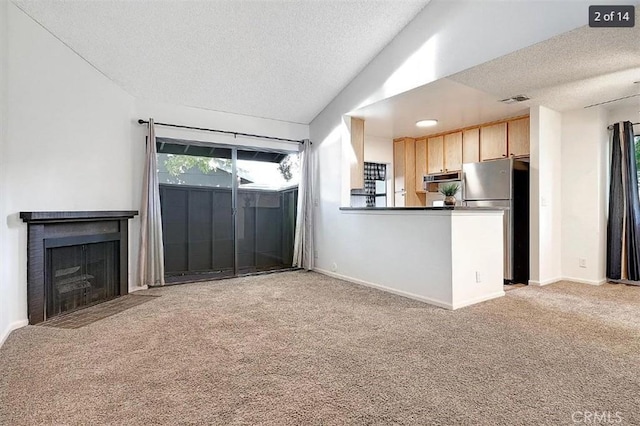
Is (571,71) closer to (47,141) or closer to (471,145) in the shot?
(471,145)

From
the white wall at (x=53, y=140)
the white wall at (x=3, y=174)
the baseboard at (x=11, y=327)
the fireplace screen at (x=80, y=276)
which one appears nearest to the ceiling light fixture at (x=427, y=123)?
the white wall at (x=53, y=140)

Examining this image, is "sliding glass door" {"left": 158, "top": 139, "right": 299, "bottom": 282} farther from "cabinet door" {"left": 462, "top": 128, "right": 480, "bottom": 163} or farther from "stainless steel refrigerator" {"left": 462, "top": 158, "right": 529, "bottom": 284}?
"stainless steel refrigerator" {"left": 462, "top": 158, "right": 529, "bottom": 284}

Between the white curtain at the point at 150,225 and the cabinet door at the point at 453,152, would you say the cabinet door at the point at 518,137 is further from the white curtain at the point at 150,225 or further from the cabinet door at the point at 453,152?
the white curtain at the point at 150,225

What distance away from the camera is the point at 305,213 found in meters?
5.43

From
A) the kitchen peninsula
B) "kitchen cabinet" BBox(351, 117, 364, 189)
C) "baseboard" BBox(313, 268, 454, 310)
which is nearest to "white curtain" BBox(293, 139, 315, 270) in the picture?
"baseboard" BBox(313, 268, 454, 310)

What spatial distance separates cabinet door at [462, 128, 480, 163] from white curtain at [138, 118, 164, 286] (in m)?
4.67

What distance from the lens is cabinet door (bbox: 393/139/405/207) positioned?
20.5 ft

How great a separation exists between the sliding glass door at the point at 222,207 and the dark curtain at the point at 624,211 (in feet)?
14.8

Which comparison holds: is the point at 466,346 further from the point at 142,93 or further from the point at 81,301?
the point at 142,93

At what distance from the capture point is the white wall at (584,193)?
445cm

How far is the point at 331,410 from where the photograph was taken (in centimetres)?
159

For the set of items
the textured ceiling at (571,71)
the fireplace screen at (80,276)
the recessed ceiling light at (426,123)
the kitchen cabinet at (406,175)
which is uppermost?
the recessed ceiling light at (426,123)

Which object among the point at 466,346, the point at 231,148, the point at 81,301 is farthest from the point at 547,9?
the point at 81,301

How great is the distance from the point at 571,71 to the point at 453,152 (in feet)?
7.93
